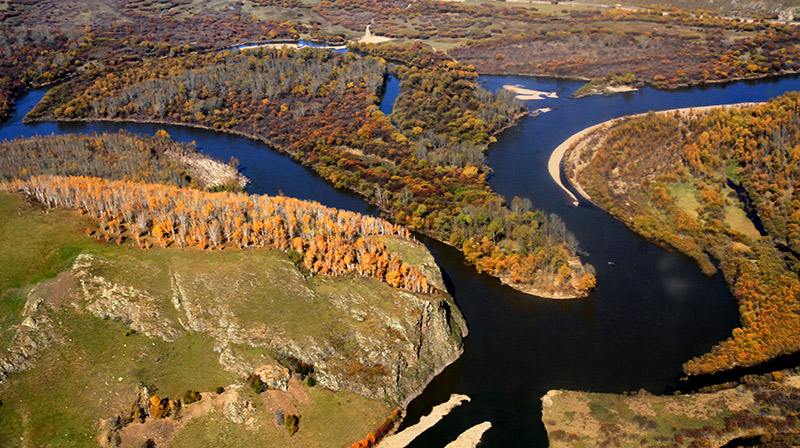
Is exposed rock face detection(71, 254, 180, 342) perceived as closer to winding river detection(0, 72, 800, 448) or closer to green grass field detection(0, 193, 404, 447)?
green grass field detection(0, 193, 404, 447)

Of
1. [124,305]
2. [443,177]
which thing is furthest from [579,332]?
[124,305]

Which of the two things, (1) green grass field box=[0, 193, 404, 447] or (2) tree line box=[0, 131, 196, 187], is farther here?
(2) tree line box=[0, 131, 196, 187]

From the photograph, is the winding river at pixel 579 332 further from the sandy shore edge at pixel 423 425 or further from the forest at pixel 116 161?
the forest at pixel 116 161

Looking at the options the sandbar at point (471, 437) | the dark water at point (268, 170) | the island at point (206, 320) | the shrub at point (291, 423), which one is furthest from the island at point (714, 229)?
the dark water at point (268, 170)

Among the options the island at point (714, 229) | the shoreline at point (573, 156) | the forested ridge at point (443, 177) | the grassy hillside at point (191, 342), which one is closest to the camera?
the grassy hillside at point (191, 342)

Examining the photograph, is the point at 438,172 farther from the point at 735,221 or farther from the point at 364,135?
the point at 735,221

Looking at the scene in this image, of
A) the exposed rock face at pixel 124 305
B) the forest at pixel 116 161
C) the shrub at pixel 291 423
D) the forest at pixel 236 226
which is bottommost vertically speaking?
the shrub at pixel 291 423

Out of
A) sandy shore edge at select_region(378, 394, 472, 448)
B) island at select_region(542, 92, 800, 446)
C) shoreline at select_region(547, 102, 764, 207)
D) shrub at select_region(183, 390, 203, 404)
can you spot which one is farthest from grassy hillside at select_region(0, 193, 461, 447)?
shoreline at select_region(547, 102, 764, 207)
